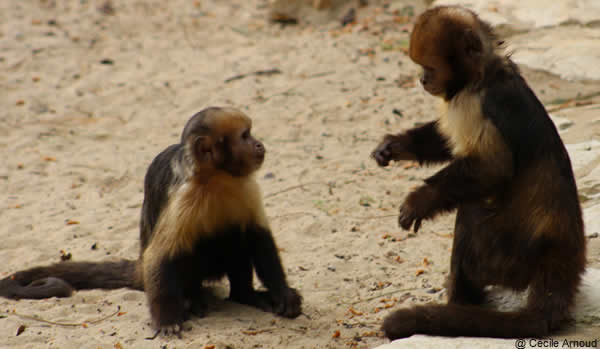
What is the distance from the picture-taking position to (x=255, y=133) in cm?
759

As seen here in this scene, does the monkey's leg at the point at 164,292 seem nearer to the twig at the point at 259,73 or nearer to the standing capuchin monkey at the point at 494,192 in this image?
the standing capuchin monkey at the point at 494,192

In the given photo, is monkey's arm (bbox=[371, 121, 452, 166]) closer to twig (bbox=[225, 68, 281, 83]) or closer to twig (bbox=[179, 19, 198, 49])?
twig (bbox=[225, 68, 281, 83])

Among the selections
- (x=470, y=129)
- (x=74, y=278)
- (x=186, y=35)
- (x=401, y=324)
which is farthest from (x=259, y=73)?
(x=401, y=324)

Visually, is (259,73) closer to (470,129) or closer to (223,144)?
(223,144)

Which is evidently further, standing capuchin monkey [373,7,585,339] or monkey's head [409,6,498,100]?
monkey's head [409,6,498,100]

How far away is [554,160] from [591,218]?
1.29 metres

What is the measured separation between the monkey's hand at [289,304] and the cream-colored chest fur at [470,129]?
1.42 metres

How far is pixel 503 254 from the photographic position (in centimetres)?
350

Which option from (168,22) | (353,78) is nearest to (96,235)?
(353,78)

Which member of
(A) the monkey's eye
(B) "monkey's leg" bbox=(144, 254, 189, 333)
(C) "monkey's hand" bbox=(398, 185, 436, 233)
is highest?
(A) the monkey's eye

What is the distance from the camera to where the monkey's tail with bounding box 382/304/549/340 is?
129 inches

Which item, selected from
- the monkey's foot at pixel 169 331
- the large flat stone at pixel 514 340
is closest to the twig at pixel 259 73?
the monkey's foot at pixel 169 331

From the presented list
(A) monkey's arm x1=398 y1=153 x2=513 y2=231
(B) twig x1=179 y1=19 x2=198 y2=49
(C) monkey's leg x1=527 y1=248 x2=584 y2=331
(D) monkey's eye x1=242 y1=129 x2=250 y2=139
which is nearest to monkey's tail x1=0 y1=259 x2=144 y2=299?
(D) monkey's eye x1=242 y1=129 x2=250 y2=139

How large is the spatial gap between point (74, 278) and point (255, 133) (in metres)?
3.30
